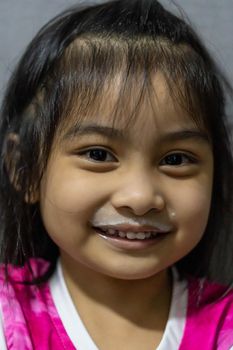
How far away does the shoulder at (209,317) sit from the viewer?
92 cm

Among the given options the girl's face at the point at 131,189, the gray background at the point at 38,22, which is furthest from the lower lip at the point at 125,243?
the gray background at the point at 38,22

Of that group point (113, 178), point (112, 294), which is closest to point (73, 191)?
point (113, 178)

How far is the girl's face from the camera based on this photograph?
2.62ft

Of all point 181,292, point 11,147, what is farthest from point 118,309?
point 11,147

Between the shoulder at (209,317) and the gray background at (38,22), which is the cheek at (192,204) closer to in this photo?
the shoulder at (209,317)

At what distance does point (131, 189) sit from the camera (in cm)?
79

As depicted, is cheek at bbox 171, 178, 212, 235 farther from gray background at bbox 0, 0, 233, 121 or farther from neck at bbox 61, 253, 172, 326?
gray background at bbox 0, 0, 233, 121

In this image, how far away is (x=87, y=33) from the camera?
2.80 ft

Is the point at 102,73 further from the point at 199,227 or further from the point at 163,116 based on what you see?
the point at 199,227

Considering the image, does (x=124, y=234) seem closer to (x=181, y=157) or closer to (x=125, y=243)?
(x=125, y=243)

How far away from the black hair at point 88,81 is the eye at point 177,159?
4cm

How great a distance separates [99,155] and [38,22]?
1.43 feet

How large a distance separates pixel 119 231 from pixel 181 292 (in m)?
0.19

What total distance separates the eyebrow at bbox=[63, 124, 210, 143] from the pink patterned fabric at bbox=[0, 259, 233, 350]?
0.23 meters
